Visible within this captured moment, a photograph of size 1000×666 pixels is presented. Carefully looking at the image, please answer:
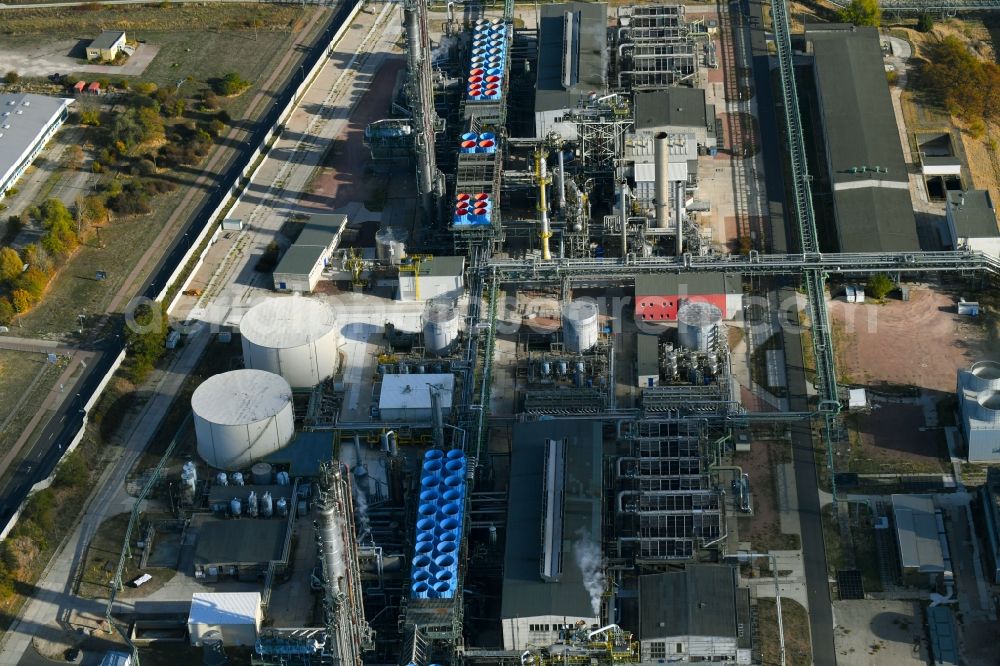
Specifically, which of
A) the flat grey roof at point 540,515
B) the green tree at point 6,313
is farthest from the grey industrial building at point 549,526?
the green tree at point 6,313

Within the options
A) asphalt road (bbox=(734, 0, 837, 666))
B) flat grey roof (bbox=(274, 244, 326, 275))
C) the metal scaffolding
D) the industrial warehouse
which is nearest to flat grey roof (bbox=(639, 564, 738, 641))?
the industrial warehouse

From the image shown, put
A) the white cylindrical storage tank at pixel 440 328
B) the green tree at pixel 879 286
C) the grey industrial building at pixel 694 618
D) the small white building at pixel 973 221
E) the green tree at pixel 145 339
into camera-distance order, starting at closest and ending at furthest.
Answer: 1. the grey industrial building at pixel 694 618
2. the white cylindrical storage tank at pixel 440 328
3. the green tree at pixel 145 339
4. the green tree at pixel 879 286
5. the small white building at pixel 973 221

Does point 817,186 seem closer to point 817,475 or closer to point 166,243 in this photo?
point 817,475

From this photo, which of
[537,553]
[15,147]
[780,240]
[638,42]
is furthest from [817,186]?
[15,147]

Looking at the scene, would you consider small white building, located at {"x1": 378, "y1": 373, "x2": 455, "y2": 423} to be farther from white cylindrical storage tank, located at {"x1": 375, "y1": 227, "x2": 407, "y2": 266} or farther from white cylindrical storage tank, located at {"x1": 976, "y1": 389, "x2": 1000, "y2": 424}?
white cylindrical storage tank, located at {"x1": 976, "y1": 389, "x2": 1000, "y2": 424}

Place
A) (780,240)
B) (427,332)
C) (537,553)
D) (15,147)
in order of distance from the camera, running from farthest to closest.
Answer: (15,147) < (780,240) < (427,332) < (537,553)

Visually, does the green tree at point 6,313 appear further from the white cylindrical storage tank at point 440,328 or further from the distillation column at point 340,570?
the distillation column at point 340,570
